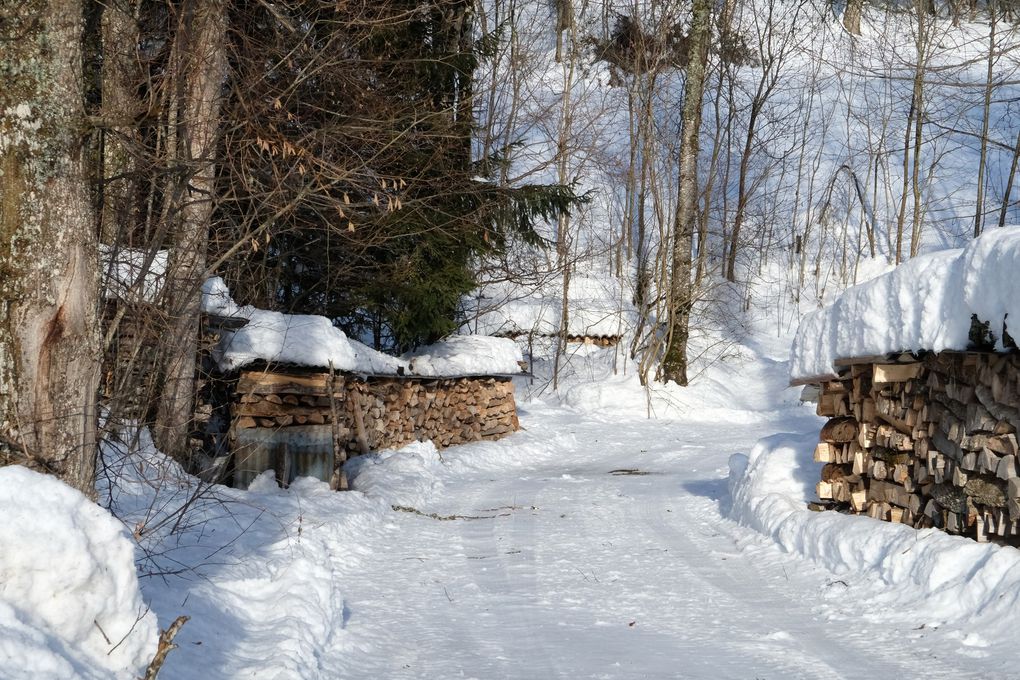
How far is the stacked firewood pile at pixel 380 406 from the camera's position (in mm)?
9766

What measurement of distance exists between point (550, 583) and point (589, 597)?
1.48 feet

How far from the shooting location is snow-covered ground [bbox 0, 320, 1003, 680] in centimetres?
454

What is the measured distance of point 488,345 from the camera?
16.3 meters

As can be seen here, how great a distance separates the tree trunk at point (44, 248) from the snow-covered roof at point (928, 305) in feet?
16.4

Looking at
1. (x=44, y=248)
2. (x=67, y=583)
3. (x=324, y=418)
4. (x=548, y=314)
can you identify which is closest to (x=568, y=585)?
(x=67, y=583)

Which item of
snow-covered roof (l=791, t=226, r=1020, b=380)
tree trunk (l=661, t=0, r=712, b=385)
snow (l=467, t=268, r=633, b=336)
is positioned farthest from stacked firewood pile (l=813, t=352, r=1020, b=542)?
snow (l=467, t=268, r=633, b=336)

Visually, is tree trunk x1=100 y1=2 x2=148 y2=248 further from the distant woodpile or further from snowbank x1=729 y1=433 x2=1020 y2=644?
snowbank x1=729 y1=433 x2=1020 y2=644

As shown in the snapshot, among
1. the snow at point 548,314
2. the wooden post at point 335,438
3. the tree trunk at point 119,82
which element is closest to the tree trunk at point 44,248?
the tree trunk at point 119,82

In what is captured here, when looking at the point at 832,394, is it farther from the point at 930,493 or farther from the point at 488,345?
the point at 488,345

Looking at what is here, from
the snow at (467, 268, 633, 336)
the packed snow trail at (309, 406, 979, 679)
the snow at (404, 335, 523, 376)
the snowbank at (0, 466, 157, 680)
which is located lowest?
the packed snow trail at (309, 406, 979, 679)

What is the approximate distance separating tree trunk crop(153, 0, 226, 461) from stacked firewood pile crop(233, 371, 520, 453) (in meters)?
0.78

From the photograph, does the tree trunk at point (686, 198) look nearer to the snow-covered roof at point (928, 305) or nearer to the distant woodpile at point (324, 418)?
the distant woodpile at point (324, 418)

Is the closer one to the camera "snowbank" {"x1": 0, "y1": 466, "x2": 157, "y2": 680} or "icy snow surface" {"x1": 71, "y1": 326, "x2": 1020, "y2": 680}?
"snowbank" {"x1": 0, "y1": 466, "x2": 157, "y2": 680}

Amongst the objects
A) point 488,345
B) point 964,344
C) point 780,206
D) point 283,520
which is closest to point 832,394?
point 964,344
